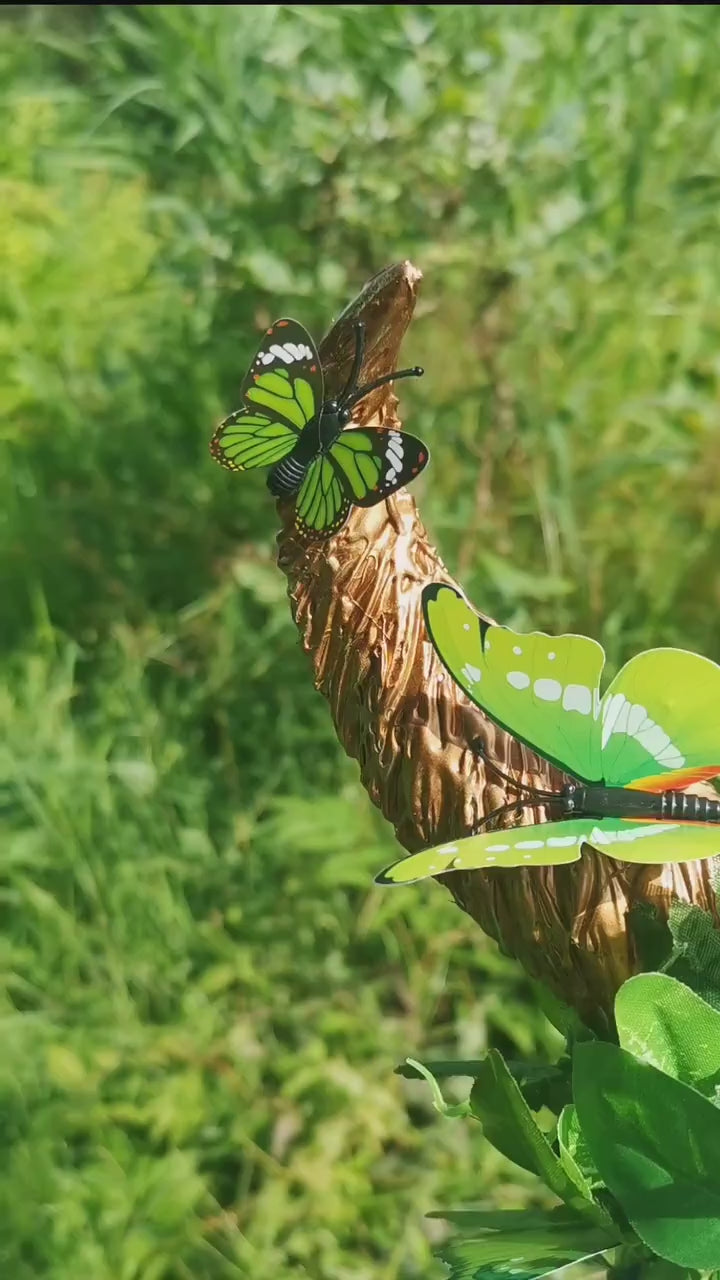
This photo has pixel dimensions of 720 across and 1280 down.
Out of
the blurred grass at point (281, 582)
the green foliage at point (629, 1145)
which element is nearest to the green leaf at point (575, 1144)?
the green foliage at point (629, 1145)

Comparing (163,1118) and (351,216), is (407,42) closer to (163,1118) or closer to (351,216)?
(351,216)

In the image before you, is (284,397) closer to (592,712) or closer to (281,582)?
(592,712)

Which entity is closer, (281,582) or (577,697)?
(577,697)

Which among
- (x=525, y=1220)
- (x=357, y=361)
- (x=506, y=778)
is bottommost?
(x=525, y=1220)

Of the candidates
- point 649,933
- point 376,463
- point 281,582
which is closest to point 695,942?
point 649,933

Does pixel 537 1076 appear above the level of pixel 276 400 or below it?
below

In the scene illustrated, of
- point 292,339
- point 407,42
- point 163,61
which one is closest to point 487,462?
point 407,42

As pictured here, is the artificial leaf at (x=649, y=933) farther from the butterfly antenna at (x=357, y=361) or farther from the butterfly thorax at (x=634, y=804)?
the butterfly antenna at (x=357, y=361)
